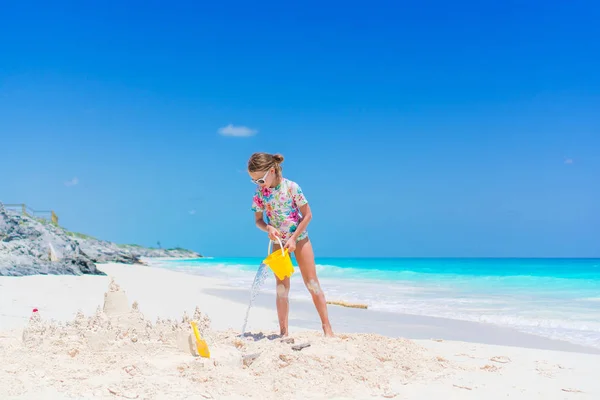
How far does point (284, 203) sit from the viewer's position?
4.41 meters

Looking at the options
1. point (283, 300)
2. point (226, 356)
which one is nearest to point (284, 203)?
point (283, 300)

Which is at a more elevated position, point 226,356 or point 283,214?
point 283,214

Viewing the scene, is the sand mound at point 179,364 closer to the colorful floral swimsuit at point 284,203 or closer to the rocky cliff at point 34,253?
the colorful floral swimsuit at point 284,203

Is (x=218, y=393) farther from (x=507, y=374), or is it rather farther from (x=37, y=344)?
(x=507, y=374)

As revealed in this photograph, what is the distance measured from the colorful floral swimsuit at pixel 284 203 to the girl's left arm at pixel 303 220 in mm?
40

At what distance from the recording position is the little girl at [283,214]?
426cm

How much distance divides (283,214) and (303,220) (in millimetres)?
182

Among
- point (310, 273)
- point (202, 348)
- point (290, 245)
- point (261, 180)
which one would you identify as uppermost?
point (261, 180)

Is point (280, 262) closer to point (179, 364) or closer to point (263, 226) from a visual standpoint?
point (263, 226)

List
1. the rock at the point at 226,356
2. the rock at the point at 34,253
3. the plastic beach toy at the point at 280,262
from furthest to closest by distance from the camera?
the rock at the point at 34,253
the plastic beach toy at the point at 280,262
the rock at the point at 226,356

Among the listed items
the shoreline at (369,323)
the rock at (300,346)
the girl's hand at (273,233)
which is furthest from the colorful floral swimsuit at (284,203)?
the shoreline at (369,323)

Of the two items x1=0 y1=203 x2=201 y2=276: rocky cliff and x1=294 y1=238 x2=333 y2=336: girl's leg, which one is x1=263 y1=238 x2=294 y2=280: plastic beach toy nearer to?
x1=294 y1=238 x2=333 y2=336: girl's leg

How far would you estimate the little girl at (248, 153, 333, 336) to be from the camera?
14.0ft

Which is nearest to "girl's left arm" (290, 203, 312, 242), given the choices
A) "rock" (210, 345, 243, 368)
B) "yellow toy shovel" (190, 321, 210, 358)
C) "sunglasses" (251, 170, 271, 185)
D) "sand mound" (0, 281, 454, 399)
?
"sunglasses" (251, 170, 271, 185)
